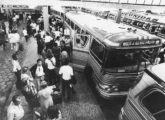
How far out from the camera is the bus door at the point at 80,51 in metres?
7.09

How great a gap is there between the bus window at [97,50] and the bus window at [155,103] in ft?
8.36

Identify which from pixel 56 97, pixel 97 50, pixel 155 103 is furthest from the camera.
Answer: pixel 97 50

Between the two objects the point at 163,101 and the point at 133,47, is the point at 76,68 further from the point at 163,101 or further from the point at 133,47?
the point at 163,101

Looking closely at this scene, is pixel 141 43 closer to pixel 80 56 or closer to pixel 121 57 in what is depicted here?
pixel 121 57

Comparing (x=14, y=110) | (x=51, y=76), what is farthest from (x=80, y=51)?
(x=14, y=110)

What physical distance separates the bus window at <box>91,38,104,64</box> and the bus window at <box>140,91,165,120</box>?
255 centimetres

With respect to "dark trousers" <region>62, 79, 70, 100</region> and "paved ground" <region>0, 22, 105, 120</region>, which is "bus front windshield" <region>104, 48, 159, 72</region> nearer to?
"dark trousers" <region>62, 79, 70, 100</region>

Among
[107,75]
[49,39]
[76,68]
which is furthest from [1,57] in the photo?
[107,75]

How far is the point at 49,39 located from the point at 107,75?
4.93 m

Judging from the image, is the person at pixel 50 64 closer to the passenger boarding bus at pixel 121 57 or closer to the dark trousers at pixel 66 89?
the dark trousers at pixel 66 89

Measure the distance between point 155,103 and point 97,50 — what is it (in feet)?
10.9

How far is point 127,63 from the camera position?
17.4 feet

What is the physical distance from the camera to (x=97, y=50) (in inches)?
237

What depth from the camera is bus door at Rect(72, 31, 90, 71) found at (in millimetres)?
7094
